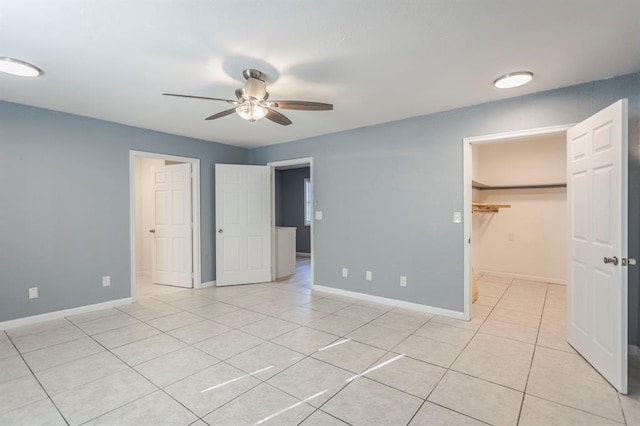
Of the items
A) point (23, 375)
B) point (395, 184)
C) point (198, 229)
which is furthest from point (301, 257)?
point (23, 375)

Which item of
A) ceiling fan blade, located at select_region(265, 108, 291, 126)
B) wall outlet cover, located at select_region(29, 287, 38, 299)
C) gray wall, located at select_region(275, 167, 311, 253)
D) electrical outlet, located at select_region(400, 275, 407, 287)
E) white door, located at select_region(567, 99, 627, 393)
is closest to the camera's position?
white door, located at select_region(567, 99, 627, 393)

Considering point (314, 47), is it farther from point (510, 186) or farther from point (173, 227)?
point (510, 186)

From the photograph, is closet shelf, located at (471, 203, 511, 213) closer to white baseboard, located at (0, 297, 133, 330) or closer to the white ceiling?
the white ceiling

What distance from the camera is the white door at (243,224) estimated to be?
5.13m

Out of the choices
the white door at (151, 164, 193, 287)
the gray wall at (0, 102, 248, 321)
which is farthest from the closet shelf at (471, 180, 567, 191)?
the gray wall at (0, 102, 248, 321)

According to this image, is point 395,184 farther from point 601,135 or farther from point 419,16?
point 419,16

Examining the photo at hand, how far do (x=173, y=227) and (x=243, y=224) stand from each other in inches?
46.5

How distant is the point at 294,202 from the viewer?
348 inches

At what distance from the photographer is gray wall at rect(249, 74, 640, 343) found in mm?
2826

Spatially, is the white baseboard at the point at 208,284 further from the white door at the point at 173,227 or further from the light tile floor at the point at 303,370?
the light tile floor at the point at 303,370

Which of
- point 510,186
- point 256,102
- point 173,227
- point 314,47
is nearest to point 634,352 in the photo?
point 510,186

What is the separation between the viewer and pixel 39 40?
2066 millimetres

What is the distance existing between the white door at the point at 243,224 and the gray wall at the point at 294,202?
10.4 feet

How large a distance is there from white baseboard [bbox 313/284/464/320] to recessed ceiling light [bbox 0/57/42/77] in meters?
4.09
